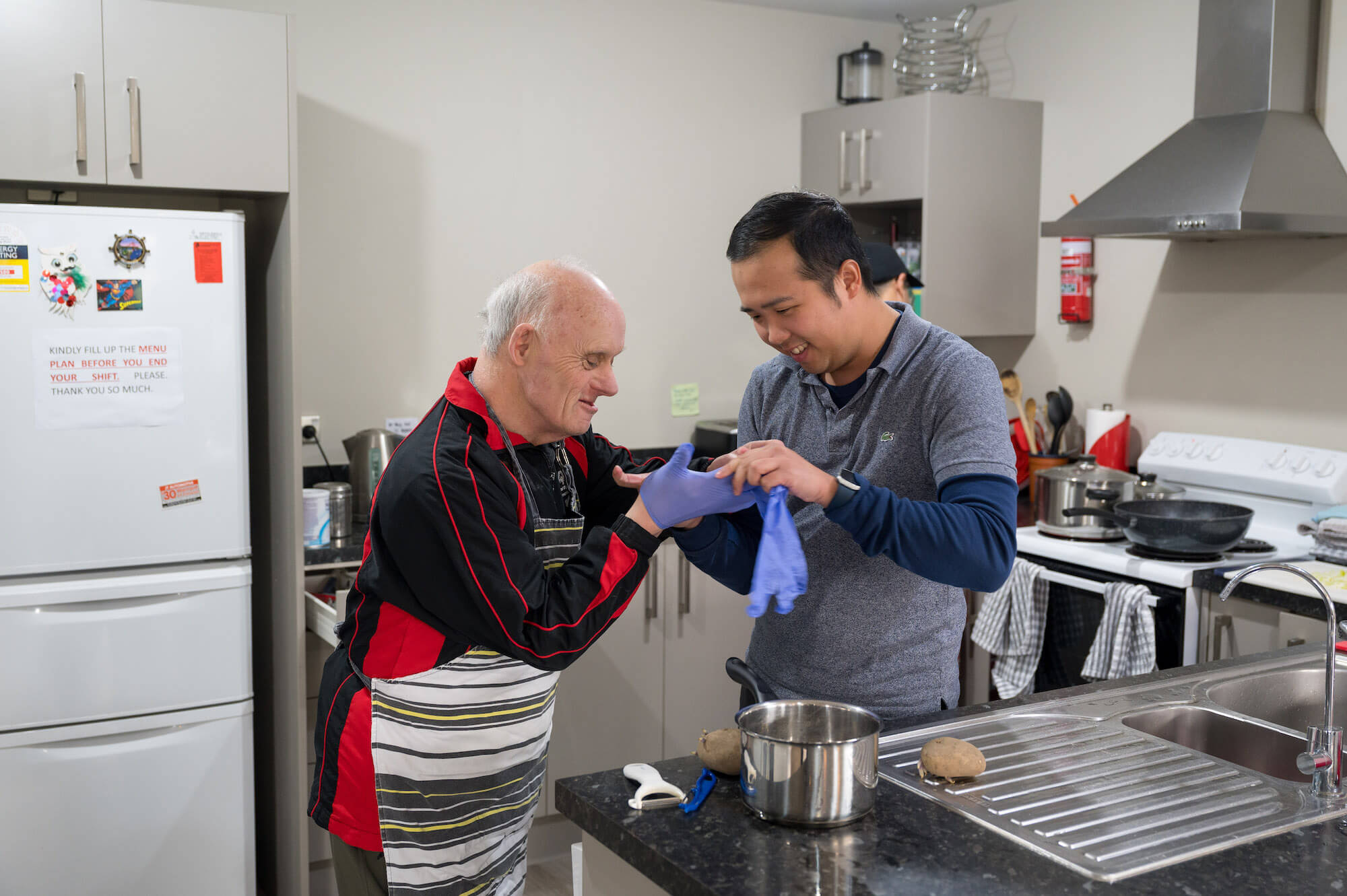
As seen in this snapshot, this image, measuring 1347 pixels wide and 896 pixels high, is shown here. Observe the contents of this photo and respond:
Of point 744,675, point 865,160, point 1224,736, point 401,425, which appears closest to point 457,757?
point 744,675

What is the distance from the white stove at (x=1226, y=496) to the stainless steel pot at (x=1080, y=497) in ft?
0.10

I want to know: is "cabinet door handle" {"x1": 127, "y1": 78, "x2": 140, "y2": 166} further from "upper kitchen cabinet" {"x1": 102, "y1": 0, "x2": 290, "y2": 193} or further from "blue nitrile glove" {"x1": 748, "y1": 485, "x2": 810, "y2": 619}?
"blue nitrile glove" {"x1": 748, "y1": 485, "x2": 810, "y2": 619}

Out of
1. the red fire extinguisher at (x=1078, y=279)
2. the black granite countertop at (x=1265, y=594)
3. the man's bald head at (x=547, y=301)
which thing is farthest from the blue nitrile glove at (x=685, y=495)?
the red fire extinguisher at (x=1078, y=279)

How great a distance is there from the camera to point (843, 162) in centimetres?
381

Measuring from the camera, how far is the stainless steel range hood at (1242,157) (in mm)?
2730

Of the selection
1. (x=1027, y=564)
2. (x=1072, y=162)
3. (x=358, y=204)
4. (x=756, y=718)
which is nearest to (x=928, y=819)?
(x=756, y=718)

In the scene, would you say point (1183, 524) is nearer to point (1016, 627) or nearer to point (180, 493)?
point (1016, 627)

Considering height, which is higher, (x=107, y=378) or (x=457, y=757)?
(x=107, y=378)

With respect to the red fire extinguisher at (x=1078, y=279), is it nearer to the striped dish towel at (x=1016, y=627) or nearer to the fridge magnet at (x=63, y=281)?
the striped dish towel at (x=1016, y=627)

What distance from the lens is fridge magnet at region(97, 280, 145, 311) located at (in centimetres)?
246

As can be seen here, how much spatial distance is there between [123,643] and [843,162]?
2618mm

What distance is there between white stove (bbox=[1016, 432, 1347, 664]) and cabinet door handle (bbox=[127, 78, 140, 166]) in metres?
2.36

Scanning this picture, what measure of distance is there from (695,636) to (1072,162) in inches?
77.5

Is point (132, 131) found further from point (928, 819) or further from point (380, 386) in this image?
point (928, 819)
